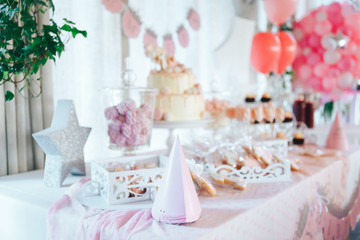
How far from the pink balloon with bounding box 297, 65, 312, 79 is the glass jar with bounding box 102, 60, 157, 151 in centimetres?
265

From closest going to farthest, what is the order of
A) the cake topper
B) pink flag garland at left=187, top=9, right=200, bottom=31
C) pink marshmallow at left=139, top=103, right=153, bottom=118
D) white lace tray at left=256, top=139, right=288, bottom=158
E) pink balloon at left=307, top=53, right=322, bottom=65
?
pink marshmallow at left=139, top=103, right=153, bottom=118, white lace tray at left=256, top=139, right=288, bottom=158, the cake topper, pink flag garland at left=187, top=9, right=200, bottom=31, pink balloon at left=307, top=53, right=322, bottom=65

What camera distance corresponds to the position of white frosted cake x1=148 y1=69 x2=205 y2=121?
160 cm

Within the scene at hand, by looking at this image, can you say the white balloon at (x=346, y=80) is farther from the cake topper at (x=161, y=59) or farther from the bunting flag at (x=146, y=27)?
the cake topper at (x=161, y=59)

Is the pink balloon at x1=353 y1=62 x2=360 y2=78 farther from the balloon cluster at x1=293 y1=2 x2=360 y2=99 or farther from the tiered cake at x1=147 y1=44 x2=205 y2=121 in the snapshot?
the tiered cake at x1=147 y1=44 x2=205 y2=121

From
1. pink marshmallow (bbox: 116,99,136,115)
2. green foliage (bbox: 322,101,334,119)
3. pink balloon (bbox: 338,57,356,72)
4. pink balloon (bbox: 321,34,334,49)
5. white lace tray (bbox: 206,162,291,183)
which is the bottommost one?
white lace tray (bbox: 206,162,291,183)

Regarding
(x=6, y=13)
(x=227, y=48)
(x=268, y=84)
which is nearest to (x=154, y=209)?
(x=6, y=13)

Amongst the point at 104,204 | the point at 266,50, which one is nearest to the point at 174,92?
the point at 104,204

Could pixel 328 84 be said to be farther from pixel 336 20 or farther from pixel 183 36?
pixel 183 36

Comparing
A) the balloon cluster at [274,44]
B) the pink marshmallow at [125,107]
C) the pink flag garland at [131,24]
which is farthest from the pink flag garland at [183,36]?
the pink marshmallow at [125,107]

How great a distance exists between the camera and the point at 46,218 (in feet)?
3.01

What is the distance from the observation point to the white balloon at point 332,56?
10.7ft

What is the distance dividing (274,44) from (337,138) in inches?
39.9

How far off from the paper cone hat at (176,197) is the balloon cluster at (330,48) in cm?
299

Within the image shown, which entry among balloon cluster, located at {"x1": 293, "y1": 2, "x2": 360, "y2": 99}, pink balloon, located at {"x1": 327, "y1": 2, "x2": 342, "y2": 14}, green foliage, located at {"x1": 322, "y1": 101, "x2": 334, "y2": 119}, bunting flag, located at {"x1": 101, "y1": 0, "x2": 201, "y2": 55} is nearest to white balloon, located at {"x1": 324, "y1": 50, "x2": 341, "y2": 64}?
balloon cluster, located at {"x1": 293, "y1": 2, "x2": 360, "y2": 99}
